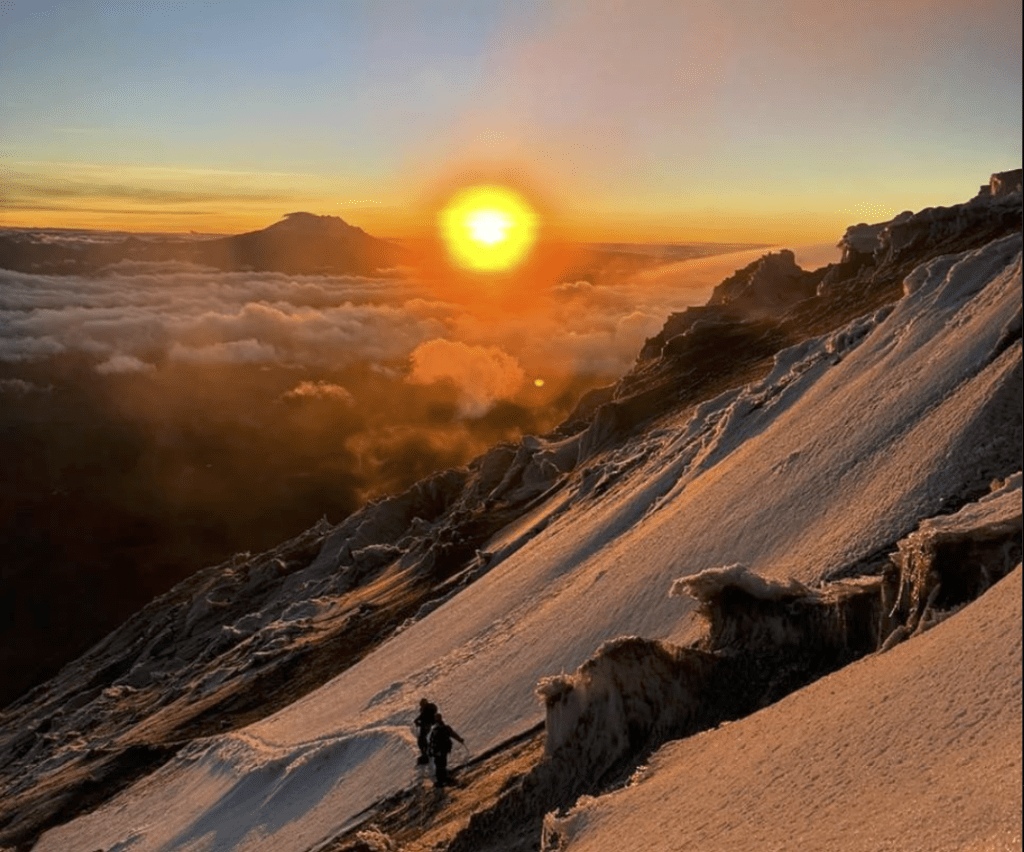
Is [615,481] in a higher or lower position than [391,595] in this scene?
higher

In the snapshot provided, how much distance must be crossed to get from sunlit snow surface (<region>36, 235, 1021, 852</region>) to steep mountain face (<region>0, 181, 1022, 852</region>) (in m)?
0.09

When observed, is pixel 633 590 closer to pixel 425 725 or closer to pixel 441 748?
pixel 425 725

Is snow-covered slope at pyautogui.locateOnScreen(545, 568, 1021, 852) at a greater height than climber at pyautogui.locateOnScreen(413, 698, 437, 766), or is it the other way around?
snow-covered slope at pyautogui.locateOnScreen(545, 568, 1021, 852)

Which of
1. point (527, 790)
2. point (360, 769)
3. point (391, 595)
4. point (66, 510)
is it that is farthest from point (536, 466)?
point (66, 510)

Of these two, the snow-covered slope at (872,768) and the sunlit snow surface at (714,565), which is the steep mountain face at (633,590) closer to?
the sunlit snow surface at (714,565)

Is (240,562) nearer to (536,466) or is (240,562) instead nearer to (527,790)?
(536,466)

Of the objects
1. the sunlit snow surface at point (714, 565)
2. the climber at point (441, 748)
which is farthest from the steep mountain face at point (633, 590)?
the climber at point (441, 748)

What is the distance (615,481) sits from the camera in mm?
37969

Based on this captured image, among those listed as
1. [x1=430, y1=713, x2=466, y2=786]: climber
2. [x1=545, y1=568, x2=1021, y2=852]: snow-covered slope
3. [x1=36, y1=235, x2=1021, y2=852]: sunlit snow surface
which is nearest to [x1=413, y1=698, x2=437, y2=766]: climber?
[x1=430, y1=713, x2=466, y2=786]: climber

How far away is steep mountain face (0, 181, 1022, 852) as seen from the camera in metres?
15.5

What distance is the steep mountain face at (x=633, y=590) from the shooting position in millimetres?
15484

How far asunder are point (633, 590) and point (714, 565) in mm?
2324

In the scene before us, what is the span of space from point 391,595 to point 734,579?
30777 mm

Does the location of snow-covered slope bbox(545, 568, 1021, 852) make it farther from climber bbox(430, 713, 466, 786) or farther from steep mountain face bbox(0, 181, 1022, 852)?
climber bbox(430, 713, 466, 786)
